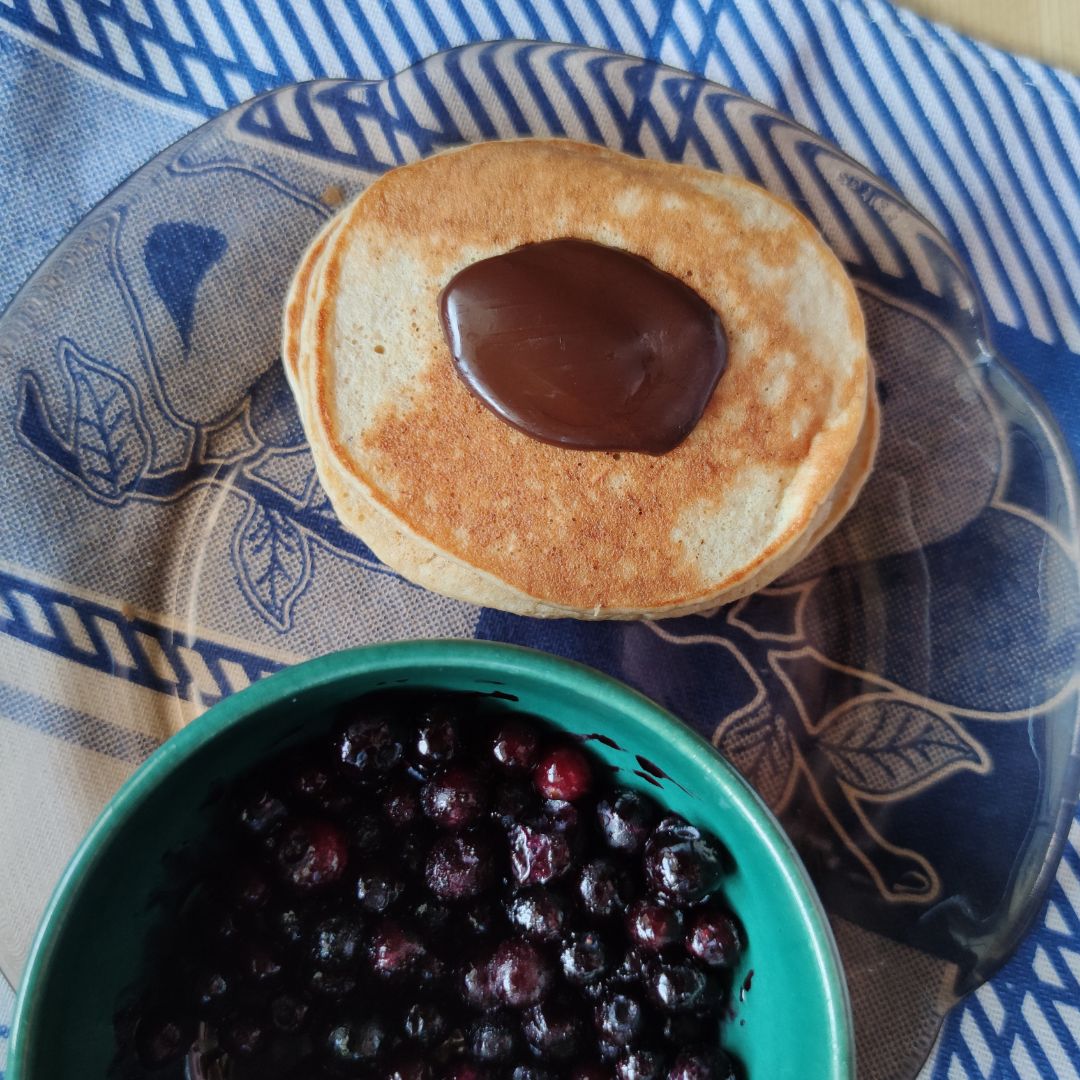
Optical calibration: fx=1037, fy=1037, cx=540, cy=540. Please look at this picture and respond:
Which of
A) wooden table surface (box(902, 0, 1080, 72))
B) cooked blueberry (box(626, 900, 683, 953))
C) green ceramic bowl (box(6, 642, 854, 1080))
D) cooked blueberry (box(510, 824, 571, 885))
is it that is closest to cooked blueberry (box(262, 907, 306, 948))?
green ceramic bowl (box(6, 642, 854, 1080))

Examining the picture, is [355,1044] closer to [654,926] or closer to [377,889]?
[377,889]

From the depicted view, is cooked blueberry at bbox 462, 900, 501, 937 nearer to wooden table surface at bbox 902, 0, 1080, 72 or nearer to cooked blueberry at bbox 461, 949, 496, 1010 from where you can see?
cooked blueberry at bbox 461, 949, 496, 1010

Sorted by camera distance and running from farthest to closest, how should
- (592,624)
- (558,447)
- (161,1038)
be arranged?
(592,624), (558,447), (161,1038)

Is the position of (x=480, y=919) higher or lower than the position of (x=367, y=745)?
lower

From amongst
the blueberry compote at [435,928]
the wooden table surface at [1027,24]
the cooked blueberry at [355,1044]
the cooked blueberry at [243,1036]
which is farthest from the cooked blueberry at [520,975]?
the wooden table surface at [1027,24]

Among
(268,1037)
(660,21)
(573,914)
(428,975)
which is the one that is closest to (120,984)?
(268,1037)

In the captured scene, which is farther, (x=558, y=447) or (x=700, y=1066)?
(x=558, y=447)

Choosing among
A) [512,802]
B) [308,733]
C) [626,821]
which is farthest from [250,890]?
[626,821]

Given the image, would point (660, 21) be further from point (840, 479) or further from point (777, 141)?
point (840, 479)

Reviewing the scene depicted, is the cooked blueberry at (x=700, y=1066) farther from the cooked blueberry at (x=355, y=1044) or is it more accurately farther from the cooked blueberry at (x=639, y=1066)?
the cooked blueberry at (x=355, y=1044)
